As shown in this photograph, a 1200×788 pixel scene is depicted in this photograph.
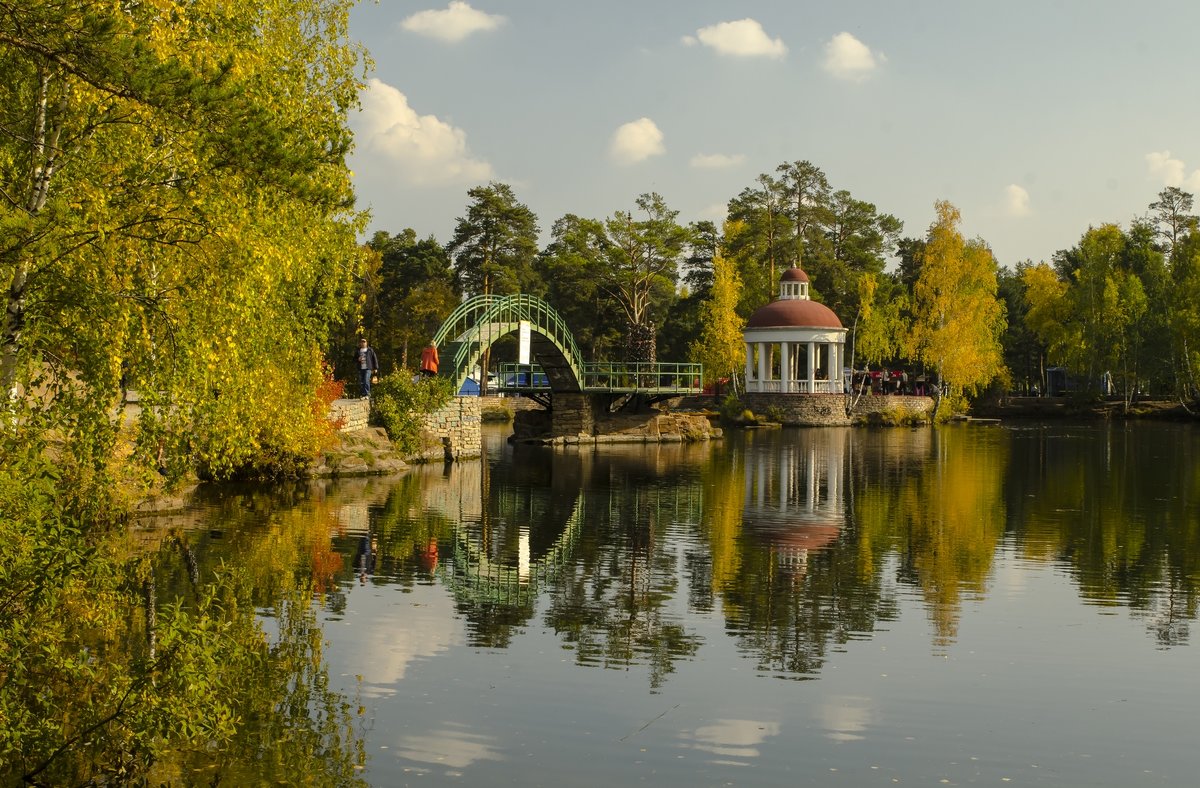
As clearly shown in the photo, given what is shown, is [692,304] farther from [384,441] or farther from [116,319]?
[116,319]

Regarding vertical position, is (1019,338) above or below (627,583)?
above

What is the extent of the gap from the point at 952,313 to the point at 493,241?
94.7ft

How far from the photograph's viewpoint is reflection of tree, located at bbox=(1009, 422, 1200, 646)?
18562mm

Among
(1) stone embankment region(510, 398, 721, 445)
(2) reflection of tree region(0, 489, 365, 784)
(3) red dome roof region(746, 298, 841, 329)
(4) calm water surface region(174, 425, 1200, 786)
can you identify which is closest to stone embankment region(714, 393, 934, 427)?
(3) red dome roof region(746, 298, 841, 329)

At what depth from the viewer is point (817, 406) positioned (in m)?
71.4

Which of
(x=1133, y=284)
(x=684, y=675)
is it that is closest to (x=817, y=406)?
(x=1133, y=284)

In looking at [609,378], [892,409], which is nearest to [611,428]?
[609,378]

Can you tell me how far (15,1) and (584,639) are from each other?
9.24 meters

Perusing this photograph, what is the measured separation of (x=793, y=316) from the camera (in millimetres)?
72375

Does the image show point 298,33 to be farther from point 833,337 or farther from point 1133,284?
point 1133,284

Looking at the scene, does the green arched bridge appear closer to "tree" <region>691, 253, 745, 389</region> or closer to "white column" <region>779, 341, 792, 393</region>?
"white column" <region>779, 341, 792, 393</region>

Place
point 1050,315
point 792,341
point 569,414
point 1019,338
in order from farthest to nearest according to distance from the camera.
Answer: point 1019,338 < point 1050,315 < point 792,341 < point 569,414

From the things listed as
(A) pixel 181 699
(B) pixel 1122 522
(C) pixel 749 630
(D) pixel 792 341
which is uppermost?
(D) pixel 792 341

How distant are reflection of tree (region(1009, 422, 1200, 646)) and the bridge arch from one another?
59.2 feet
